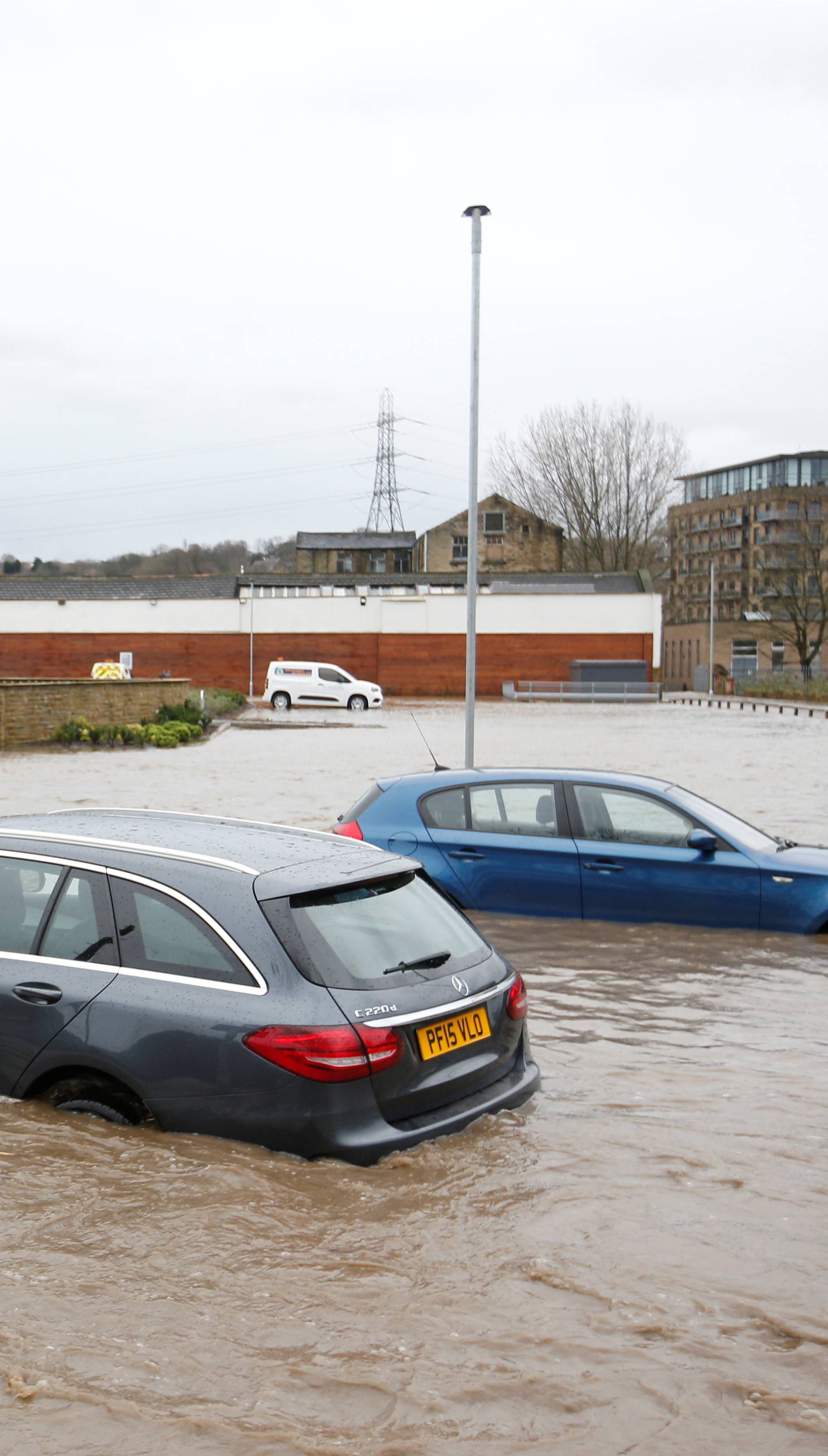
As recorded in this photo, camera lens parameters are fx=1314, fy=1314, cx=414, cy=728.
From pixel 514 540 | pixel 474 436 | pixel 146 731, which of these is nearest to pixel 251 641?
pixel 514 540

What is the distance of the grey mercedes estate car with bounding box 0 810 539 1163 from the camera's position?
4496 millimetres

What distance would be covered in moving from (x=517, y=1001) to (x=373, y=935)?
0.74m

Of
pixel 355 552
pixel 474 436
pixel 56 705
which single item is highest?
pixel 355 552

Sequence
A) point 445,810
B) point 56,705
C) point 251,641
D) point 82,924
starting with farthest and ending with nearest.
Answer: point 251,641 → point 56,705 → point 445,810 → point 82,924

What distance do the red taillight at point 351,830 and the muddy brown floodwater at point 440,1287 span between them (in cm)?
398

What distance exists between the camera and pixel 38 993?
484 cm

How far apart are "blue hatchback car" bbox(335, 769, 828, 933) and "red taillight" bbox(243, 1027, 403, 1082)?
4.60 m

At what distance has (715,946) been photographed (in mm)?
8961

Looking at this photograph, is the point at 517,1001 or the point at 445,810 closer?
the point at 517,1001

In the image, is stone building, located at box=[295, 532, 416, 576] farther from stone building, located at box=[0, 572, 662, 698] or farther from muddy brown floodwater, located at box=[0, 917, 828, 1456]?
muddy brown floodwater, located at box=[0, 917, 828, 1456]

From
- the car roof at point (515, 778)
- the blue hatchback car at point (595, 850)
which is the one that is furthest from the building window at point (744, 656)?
the blue hatchback car at point (595, 850)

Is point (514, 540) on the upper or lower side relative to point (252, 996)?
upper

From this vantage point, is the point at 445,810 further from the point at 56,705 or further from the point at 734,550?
the point at 734,550

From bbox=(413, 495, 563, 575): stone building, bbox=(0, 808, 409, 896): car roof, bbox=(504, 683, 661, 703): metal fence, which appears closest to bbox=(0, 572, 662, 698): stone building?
bbox=(504, 683, 661, 703): metal fence
